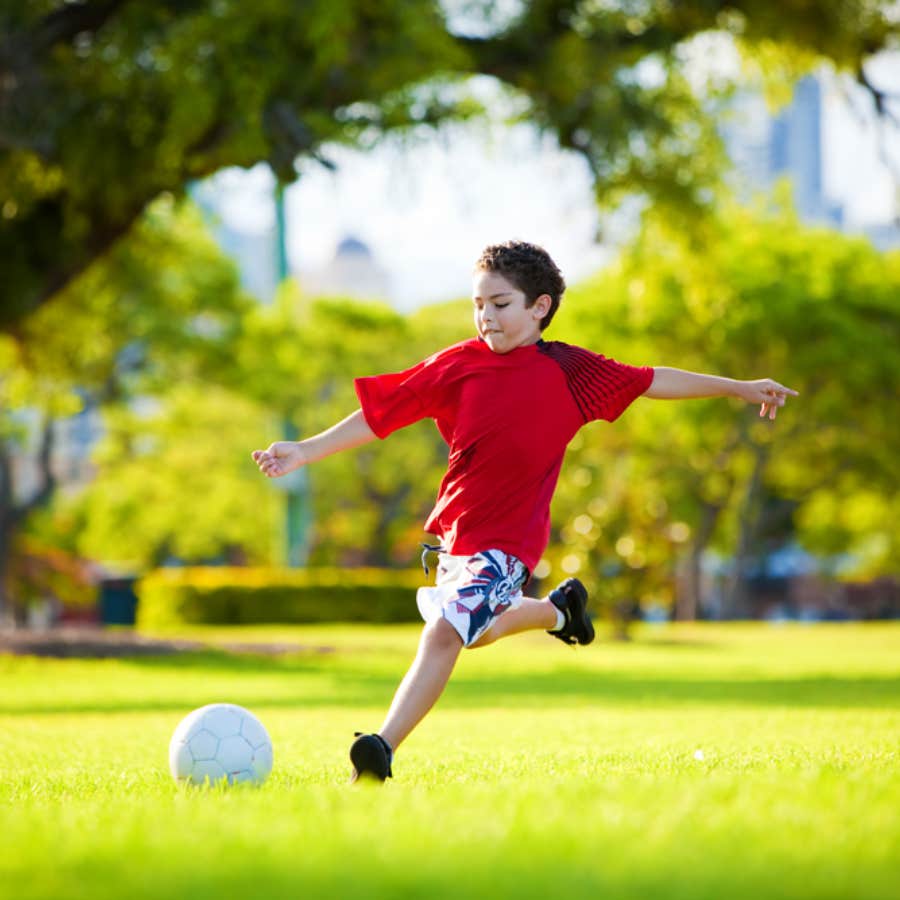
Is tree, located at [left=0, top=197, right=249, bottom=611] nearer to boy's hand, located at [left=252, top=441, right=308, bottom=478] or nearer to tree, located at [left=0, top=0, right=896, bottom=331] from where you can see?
tree, located at [left=0, top=0, right=896, bottom=331]

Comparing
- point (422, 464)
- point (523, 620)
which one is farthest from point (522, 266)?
point (422, 464)

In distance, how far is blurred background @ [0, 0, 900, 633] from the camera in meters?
15.2

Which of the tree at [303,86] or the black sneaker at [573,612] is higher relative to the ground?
the tree at [303,86]

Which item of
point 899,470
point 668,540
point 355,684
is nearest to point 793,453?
point 899,470

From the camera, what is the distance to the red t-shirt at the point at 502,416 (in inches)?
221

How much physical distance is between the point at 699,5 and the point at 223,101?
5.82 metres

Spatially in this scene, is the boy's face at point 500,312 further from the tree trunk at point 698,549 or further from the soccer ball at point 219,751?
the tree trunk at point 698,549

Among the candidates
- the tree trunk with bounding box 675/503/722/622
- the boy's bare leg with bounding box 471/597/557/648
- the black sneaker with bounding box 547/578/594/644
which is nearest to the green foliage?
the tree trunk with bounding box 675/503/722/622

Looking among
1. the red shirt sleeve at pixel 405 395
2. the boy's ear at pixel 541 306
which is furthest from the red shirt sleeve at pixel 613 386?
the red shirt sleeve at pixel 405 395

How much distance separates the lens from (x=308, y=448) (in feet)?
18.7

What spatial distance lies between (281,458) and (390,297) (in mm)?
41124

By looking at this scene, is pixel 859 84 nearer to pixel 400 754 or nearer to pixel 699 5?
pixel 699 5

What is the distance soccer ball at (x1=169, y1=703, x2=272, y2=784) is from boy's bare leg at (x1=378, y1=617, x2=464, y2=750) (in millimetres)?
630

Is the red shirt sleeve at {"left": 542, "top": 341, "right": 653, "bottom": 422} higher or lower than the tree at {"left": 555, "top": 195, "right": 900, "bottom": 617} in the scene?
lower
